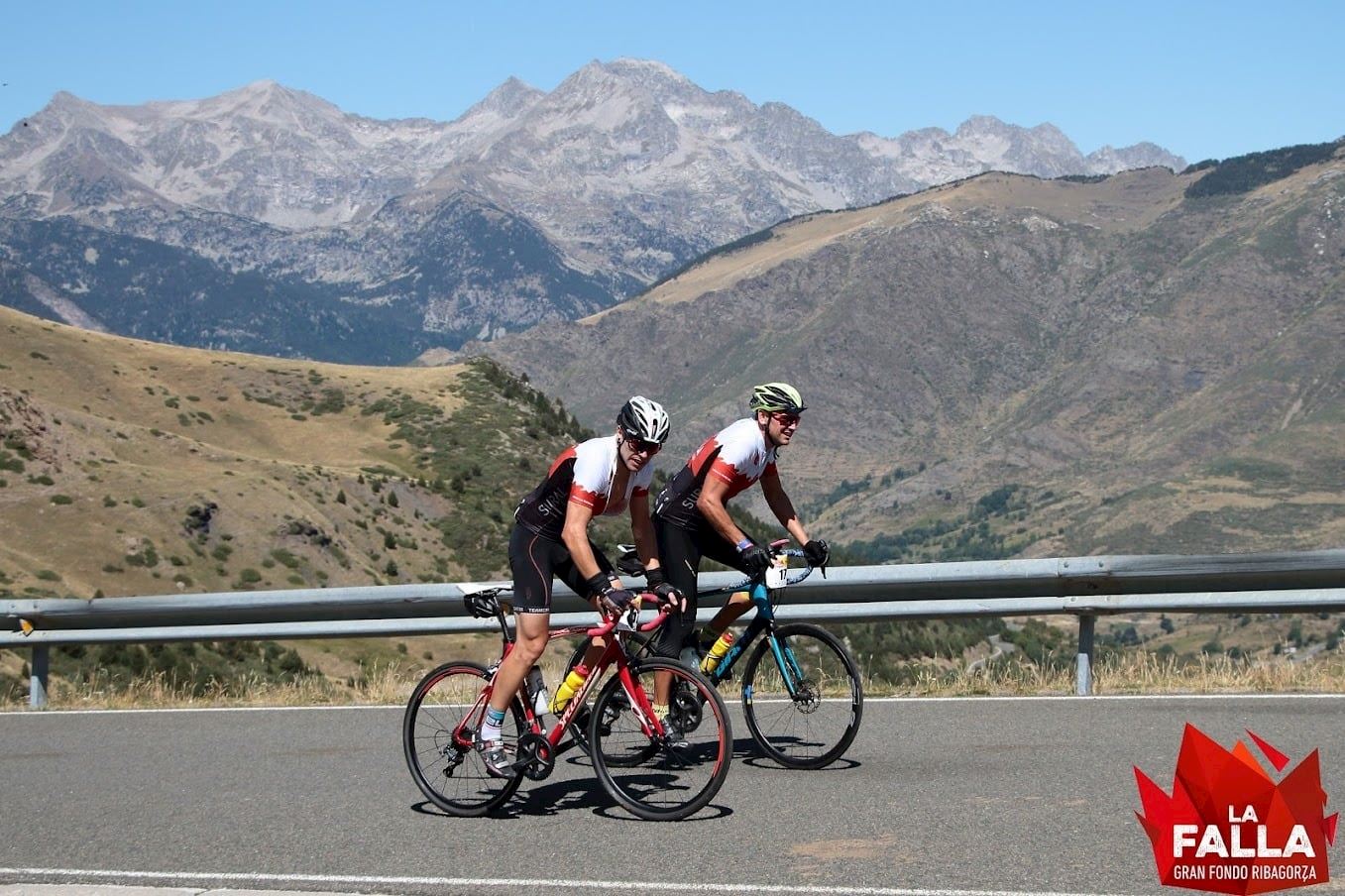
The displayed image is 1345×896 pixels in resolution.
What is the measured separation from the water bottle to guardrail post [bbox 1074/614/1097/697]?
457 cm

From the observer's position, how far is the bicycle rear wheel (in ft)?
25.3

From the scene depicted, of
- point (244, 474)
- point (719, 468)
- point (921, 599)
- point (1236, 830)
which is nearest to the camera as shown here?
point (1236, 830)

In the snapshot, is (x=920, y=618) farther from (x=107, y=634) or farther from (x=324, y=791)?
(x=107, y=634)

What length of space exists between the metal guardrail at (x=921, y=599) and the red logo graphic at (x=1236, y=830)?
4420mm

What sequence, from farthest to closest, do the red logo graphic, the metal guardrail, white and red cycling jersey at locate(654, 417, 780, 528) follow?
the metal guardrail
white and red cycling jersey at locate(654, 417, 780, 528)
the red logo graphic

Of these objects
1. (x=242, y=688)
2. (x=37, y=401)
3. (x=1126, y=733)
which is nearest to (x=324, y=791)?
(x=1126, y=733)

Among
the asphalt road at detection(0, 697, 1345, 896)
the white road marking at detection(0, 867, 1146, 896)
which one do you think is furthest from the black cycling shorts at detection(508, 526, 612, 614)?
the white road marking at detection(0, 867, 1146, 896)

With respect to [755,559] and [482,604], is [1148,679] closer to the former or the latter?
[755,559]

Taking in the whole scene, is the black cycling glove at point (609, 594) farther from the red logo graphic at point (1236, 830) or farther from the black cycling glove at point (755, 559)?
the red logo graphic at point (1236, 830)

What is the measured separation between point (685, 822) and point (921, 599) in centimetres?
428

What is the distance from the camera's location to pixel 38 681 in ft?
41.5

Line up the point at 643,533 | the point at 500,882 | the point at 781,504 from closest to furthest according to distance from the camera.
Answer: the point at 500,882, the point at 643,533, the point at 781,504

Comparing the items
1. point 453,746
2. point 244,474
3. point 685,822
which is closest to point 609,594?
point 685,822

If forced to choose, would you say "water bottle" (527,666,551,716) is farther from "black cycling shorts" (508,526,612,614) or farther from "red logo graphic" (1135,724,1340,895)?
"red logo graphic" (1135,724,1340,895)
